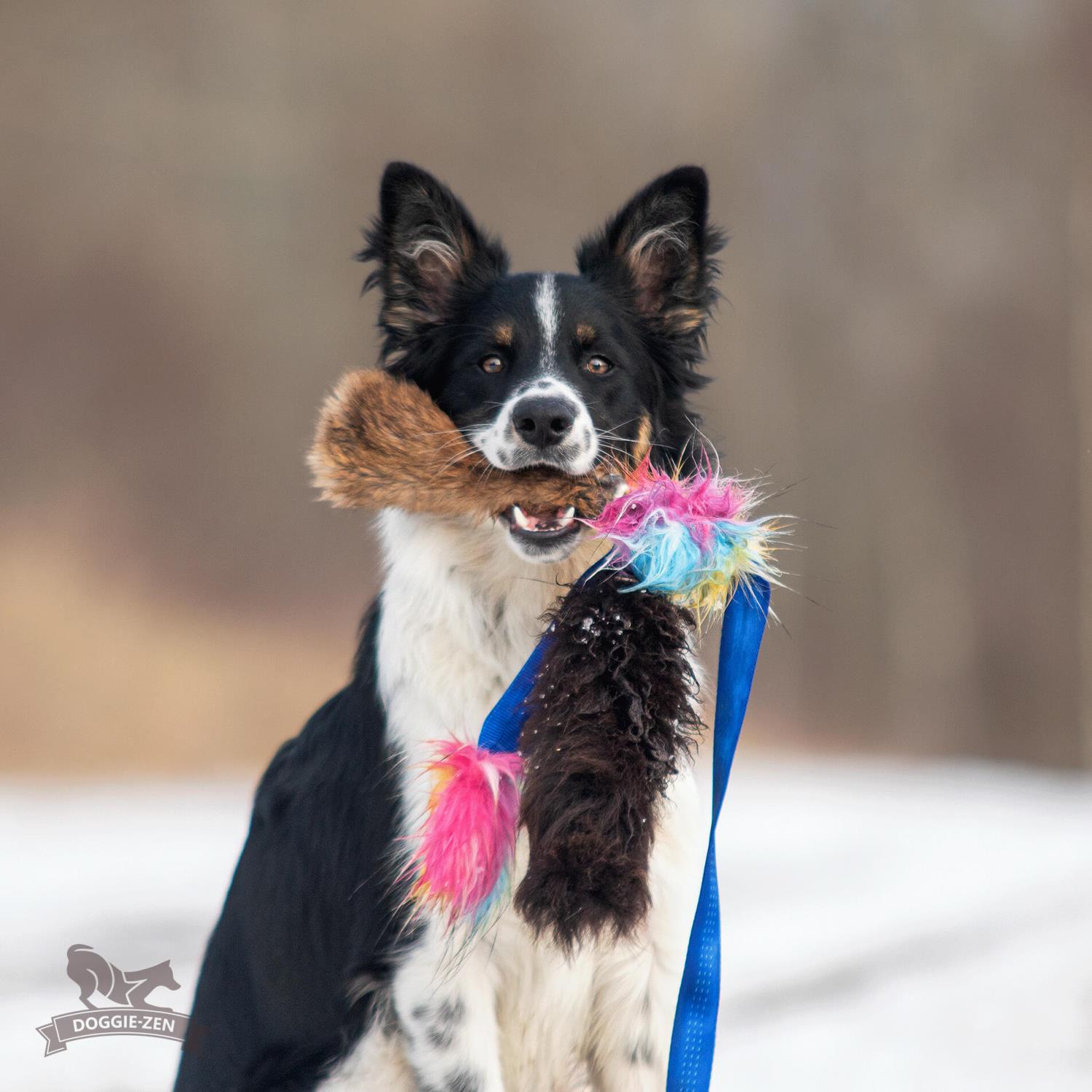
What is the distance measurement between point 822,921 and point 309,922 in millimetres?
2628

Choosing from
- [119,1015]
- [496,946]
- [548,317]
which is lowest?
[119,1015]

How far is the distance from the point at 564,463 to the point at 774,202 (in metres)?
5.97

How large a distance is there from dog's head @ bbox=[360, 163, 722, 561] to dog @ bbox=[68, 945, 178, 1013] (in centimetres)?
185

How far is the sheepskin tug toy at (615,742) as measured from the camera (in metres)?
1.70

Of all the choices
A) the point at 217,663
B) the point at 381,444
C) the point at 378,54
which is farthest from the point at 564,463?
the point at 378,54

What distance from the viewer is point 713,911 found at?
192cm

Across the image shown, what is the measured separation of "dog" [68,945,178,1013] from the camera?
330 cm

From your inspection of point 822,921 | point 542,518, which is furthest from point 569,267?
point 542,518

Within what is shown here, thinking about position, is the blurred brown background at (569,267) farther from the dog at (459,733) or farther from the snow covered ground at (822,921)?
the dog at (459,733)

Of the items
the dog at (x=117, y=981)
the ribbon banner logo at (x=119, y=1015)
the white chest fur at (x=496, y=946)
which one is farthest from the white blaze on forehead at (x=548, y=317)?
the dog at (x=117, y=981)

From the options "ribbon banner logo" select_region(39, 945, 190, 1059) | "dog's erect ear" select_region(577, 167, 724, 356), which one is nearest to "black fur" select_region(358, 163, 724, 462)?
"dog's erect ear" select_region(577, 167, 724, 356)

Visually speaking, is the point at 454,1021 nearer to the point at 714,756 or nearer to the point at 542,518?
the point at 714,756

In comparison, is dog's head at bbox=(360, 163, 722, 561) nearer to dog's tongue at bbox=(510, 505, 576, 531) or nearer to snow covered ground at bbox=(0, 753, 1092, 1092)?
dog's tongue at bbox=(510, 505, 576, 531)

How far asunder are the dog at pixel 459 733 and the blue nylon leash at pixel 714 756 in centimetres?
13
